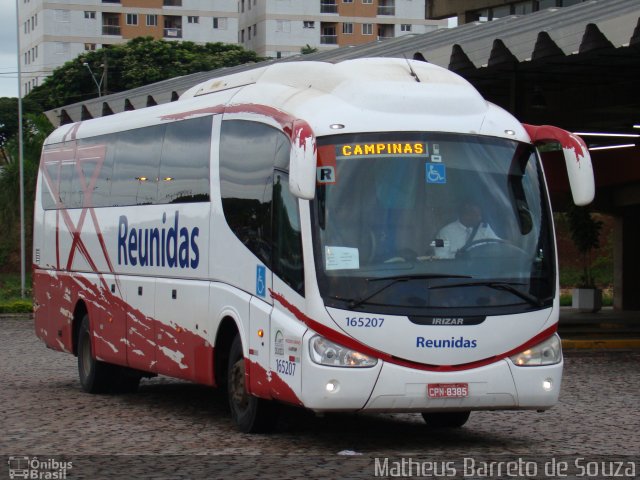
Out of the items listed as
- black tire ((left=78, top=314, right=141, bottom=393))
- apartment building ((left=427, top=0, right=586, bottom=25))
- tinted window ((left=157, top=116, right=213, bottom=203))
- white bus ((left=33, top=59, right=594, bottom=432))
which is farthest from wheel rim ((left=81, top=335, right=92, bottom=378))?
apartment building ((left=427, top=0, right=586, bottom=25))

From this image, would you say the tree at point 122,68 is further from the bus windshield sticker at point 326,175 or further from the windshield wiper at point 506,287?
the windshield wiper at point 506,287

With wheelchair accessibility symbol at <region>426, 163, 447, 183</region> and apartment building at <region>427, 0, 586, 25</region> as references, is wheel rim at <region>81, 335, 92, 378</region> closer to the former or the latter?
wheelchair accessibility symbol at <region>426, 163, 447, 183</region>

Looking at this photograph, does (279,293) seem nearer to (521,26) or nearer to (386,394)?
(386,394)

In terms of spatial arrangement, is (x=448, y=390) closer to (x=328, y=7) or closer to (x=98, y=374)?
(x=98, y=374)

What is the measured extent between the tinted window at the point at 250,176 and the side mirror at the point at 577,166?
7.63ft

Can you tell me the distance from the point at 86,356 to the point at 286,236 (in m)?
6.34

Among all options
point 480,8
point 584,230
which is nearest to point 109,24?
point 480,8

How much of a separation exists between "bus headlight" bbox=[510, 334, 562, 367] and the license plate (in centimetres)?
51

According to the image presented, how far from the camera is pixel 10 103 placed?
10812 centimetres

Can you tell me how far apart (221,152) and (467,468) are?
4663 millimetres

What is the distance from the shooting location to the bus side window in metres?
11.5

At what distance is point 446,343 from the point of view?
36.8 feet

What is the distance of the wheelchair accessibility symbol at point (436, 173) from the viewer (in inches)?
460

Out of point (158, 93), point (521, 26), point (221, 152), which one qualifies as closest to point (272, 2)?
point (158, 93)
